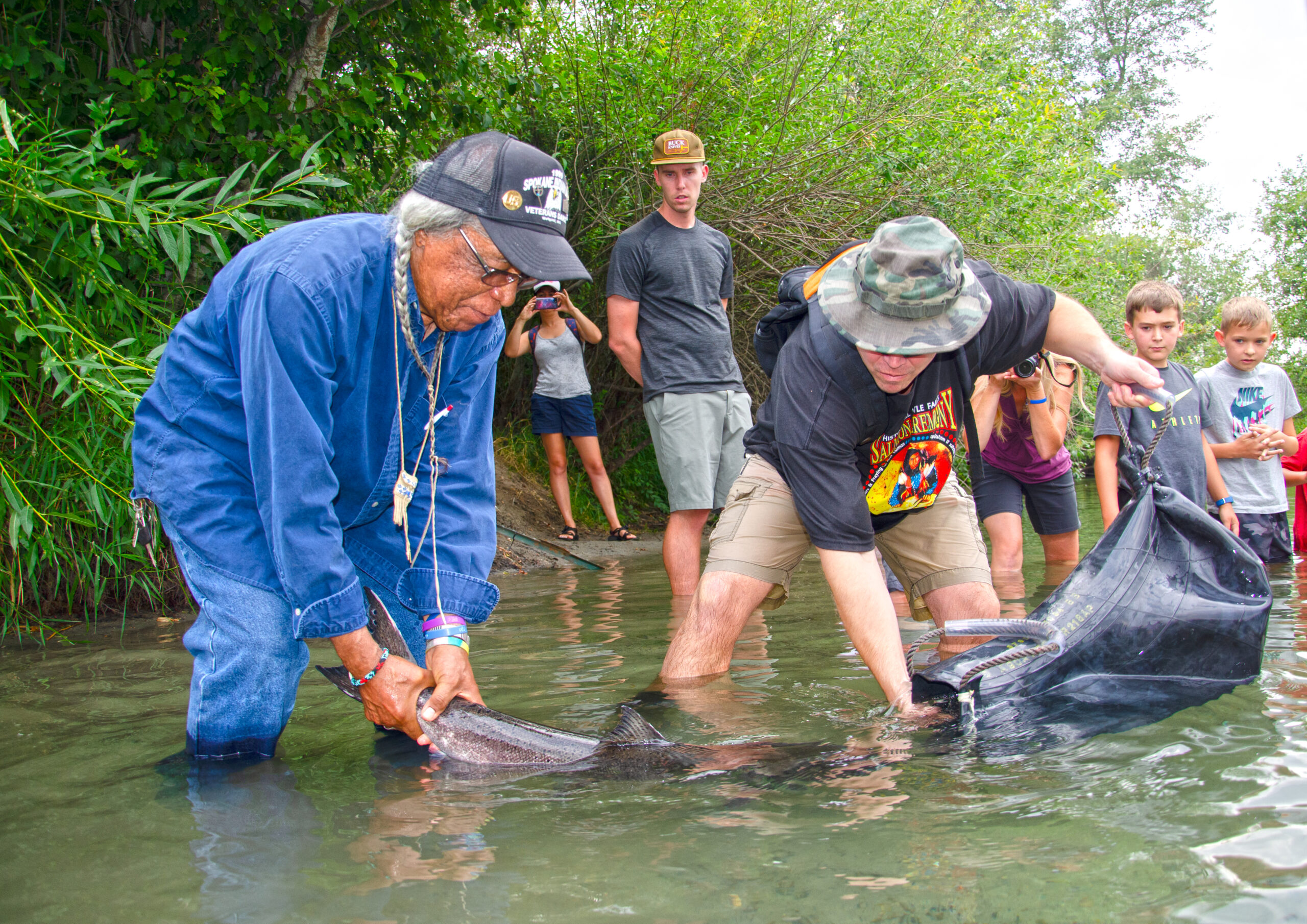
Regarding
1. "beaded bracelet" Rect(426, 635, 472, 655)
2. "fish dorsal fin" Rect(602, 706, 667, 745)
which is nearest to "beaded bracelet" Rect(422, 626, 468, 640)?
"beaded bracelet" Rect(426, 635, 472, 655)

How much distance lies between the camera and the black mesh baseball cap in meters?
2.29

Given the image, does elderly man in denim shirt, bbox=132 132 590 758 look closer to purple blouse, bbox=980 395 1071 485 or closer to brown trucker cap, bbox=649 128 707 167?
brown trucker cap, bbox=649 128 707 167

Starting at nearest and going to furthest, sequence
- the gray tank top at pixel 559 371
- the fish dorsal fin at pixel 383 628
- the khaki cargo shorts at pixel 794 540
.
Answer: the fish dorsal fin at pixel 383 628
the khaki cargo shorts at pixel 794 540
the gray tank top at pixel 559 371

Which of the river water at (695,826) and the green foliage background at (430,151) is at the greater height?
the green foliage background at (430,151)

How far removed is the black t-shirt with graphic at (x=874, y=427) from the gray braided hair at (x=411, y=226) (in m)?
1.01

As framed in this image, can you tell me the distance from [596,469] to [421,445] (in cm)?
551

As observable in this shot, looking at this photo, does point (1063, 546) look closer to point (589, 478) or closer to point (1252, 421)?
point (1252, 421)

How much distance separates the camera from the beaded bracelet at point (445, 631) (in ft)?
8.90

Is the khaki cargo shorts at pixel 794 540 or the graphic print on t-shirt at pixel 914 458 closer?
the graphic print on t-shirt at pixel 914 458

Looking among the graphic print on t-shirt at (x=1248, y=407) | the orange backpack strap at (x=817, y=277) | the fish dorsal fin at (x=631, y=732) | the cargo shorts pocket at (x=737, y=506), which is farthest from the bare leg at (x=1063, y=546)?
the fish dorsal fin at (x=631, y=732)

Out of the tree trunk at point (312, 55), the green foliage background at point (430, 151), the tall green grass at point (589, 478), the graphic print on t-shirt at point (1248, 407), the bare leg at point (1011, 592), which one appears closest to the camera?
the green foliage background at point (430, 151)

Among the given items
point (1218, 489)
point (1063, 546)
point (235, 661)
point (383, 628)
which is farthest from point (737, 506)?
point (1218, 489)

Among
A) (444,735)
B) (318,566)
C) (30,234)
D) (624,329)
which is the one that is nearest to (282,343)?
(318,566)

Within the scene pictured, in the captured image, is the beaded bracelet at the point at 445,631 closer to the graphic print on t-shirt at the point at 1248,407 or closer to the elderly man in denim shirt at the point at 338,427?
the elderly man in denim shirt at the point at 338,427
